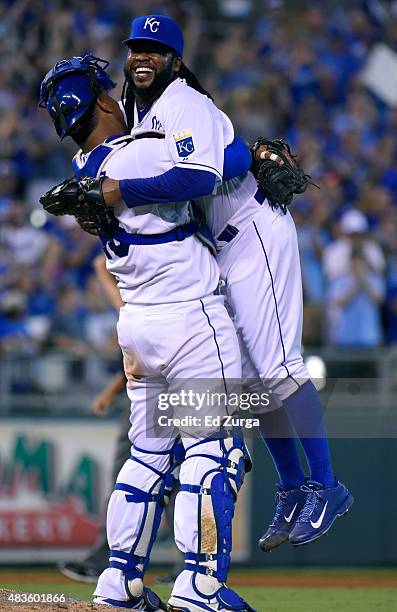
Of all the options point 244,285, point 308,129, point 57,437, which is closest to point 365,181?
point 308,129

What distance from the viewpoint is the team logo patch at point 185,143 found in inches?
191

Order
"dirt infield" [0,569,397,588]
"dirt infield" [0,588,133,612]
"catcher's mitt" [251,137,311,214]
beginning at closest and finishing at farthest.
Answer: "dirt infield" [0,588,133,612], "catcher's mitt" [251,137,311,214], "dirt infield" [0,569,397,588]

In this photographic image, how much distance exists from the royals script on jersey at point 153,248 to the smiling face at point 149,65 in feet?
0.77

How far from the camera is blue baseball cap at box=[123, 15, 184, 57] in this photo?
199 inches

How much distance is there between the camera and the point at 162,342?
16.6 ft

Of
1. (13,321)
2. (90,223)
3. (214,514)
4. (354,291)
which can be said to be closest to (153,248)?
(90,223)

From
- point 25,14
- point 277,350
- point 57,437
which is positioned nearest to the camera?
point 277,350

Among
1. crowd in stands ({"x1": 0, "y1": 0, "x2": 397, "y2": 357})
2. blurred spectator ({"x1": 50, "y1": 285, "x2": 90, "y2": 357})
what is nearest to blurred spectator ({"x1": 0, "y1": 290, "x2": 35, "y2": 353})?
crowd in stands ({"x1": 0, "y1": 0, "x2": 397, "y2": 357})

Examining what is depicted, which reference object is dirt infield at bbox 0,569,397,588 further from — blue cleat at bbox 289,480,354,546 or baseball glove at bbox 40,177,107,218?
baseball glove at bbox 40,177,107,218

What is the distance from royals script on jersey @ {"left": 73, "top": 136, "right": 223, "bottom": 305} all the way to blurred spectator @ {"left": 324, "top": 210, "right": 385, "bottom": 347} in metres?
5.49

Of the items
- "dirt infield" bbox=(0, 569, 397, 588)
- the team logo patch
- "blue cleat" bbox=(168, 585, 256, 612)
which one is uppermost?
the team logo patch

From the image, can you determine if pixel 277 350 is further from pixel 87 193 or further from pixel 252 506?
pixel 252 506

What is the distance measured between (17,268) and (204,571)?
5682 millimetres

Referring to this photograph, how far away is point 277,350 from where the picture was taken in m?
5.27
